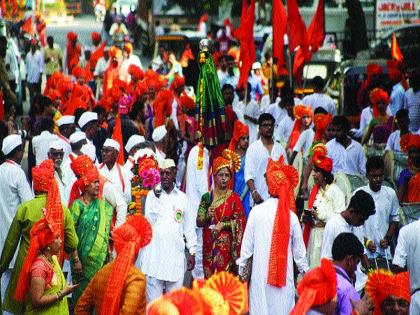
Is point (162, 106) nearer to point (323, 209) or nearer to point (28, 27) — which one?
point (323, 209)

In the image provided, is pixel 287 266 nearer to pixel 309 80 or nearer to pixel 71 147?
pixel 71 147

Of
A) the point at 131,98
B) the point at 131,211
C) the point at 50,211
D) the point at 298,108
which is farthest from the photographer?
the point at 131,98

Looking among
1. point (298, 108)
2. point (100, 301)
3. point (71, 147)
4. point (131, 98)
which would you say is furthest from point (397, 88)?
point (100, 301)

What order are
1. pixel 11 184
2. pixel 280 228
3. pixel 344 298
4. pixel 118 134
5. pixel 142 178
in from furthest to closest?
pixel 118 134 < pixel 142 178 < pixel 11 184 < pixel 280 228 < pixel 344 298

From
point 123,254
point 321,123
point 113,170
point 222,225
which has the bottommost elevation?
point 222,225

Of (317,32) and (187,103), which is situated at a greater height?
(317,32)

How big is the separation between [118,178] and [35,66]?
1700cm

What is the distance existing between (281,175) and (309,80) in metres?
17.9

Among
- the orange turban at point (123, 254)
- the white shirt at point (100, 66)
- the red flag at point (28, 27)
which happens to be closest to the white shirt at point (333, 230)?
the orange turban at point (123, 254)

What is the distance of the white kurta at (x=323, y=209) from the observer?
11484mm

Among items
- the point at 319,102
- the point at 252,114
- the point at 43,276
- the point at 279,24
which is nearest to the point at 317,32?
the point at 279,24

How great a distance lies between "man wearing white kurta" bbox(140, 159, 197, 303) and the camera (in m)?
11.2

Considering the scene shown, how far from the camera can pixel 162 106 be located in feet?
60.1

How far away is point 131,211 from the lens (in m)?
12.7
